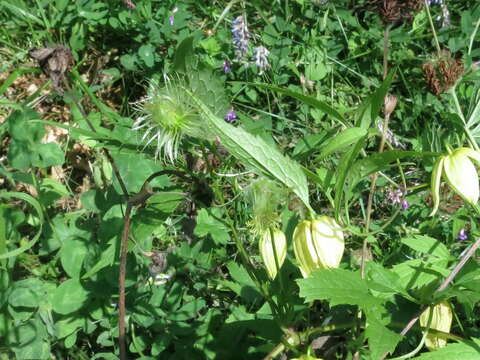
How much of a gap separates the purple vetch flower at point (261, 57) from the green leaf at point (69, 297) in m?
1.06

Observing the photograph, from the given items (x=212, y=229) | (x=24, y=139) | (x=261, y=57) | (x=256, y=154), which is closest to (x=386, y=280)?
(x=256, y=154)

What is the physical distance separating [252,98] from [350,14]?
0.54 meters

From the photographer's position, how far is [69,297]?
1203mm

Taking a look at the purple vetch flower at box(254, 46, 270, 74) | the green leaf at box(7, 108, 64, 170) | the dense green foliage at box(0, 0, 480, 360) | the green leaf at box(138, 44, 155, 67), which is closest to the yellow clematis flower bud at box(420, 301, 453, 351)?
the dense green foliage at box(0, 0, 480, 360)

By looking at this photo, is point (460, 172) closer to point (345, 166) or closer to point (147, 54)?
point (345, 166)

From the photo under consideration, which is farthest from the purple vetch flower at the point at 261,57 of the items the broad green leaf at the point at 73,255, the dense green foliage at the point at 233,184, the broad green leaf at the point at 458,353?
the broad green leaf at the point at 458,353

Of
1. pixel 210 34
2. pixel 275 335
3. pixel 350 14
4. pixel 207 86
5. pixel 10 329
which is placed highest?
pixel 207 86

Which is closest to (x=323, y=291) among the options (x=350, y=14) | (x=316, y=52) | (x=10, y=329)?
(x=10, y=329)

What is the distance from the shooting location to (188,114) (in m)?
0.83

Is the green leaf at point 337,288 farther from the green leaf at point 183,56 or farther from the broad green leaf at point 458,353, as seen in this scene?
the green leaf at point 183,56

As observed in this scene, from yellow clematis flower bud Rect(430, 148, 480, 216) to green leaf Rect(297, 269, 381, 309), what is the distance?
0.50ft

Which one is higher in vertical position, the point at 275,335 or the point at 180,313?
the point at 275,335

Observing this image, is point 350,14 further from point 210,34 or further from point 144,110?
point 144,110

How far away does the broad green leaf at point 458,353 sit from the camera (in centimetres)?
81
